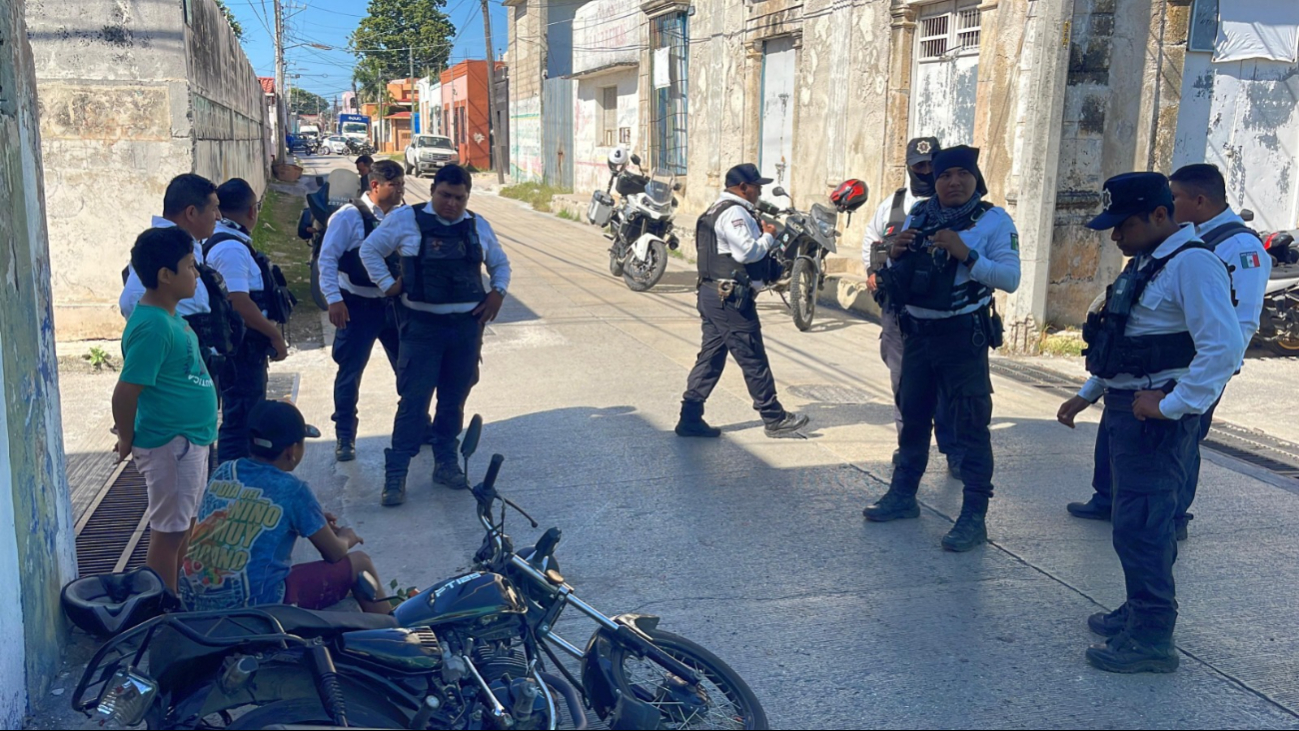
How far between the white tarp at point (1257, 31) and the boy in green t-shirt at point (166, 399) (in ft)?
31.0

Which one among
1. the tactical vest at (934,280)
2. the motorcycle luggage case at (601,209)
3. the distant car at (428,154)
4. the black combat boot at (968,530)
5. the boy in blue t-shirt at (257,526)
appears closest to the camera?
the boy in blue t-shirt at (257,526)

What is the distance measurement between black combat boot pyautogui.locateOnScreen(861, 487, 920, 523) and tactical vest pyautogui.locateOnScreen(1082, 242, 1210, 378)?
152cm

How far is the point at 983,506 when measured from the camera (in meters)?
4.88

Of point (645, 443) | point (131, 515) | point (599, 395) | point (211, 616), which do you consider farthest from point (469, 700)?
point (599, 395)

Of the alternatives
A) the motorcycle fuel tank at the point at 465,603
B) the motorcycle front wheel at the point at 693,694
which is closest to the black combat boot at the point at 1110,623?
the motorcycle front wheel at the point at 693,694

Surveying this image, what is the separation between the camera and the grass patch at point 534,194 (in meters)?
26.1

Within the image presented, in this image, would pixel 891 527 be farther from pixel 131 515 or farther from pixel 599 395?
pixel 131 515

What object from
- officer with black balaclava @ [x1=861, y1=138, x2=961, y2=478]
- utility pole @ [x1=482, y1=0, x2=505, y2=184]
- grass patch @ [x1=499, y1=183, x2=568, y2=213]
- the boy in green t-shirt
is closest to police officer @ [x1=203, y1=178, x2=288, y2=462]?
the boy in green t-shirt

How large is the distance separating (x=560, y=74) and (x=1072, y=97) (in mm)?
24393

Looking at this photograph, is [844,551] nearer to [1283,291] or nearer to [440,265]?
[440,265]

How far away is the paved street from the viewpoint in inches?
142

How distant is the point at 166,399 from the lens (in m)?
3.83

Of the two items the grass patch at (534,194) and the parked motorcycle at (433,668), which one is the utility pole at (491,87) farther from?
the parked motorcycle at (433,668)

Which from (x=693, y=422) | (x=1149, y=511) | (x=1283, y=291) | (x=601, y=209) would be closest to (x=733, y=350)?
(x=693, y=422)
